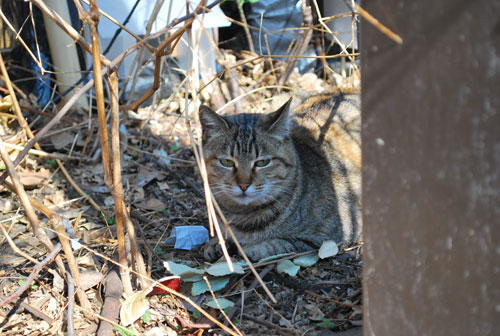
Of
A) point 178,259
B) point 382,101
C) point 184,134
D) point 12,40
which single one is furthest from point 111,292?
point 12,40

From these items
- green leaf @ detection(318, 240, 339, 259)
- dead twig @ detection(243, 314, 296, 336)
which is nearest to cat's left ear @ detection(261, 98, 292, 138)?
green leaf @ detection(318, 240, 339, 259)

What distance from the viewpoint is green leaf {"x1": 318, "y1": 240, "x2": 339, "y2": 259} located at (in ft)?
9.14

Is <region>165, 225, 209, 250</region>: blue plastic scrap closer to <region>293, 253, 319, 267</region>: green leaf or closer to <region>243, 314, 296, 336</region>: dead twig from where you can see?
<region>293, 253, 319, 267</region>: green leaf

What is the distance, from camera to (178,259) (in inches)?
111

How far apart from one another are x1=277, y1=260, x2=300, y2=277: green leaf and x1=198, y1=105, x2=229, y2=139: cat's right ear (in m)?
0.91

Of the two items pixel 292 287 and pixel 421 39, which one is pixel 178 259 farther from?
pixel 421 39

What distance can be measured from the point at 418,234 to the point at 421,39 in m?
0.51

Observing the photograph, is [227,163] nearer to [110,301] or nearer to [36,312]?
[110,301]

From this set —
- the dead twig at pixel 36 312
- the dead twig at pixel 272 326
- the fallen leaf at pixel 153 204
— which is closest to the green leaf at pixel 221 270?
the dead twig at pixel 272 326

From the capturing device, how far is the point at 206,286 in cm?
243

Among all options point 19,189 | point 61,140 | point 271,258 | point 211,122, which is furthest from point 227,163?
point 61,140

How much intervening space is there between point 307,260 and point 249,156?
2.35 feet

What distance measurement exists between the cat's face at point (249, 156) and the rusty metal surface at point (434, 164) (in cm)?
155

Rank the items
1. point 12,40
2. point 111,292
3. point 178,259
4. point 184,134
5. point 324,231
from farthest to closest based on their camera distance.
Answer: point 184,134, point 12,40, point 324,231, point 178,259, point 111,292
